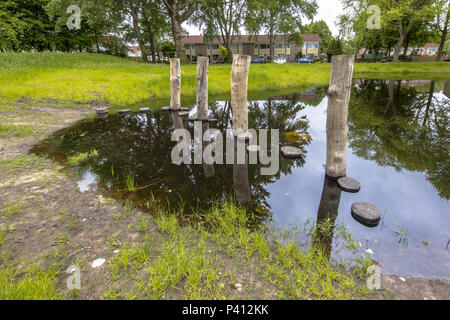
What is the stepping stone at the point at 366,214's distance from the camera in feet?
12.0

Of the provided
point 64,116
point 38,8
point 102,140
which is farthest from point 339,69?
point 38,8

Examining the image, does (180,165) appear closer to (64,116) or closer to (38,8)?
(64,116)

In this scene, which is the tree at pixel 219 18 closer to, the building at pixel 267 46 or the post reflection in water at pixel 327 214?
the post reflection in water at pixel 327 214

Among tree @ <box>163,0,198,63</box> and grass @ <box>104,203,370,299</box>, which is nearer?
grass @ <box>104,203,370,299</box>

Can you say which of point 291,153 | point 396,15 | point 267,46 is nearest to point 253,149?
point 291,153

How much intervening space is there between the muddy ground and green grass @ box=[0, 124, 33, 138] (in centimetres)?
249

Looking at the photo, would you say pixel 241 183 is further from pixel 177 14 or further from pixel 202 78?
pixel 177 14

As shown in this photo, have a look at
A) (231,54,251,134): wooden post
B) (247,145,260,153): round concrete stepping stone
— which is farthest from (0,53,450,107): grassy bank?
(247,145,260,153): round concrete stepping stone

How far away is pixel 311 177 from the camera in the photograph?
213 inches

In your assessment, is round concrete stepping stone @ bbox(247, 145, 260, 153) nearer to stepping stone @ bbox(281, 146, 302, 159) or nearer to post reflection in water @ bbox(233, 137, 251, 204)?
post reflection in water @ bbox(233, 137, 251, 204)

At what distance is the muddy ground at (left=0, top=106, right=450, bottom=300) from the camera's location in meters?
2.48

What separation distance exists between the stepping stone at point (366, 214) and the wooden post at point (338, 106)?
1180mm
